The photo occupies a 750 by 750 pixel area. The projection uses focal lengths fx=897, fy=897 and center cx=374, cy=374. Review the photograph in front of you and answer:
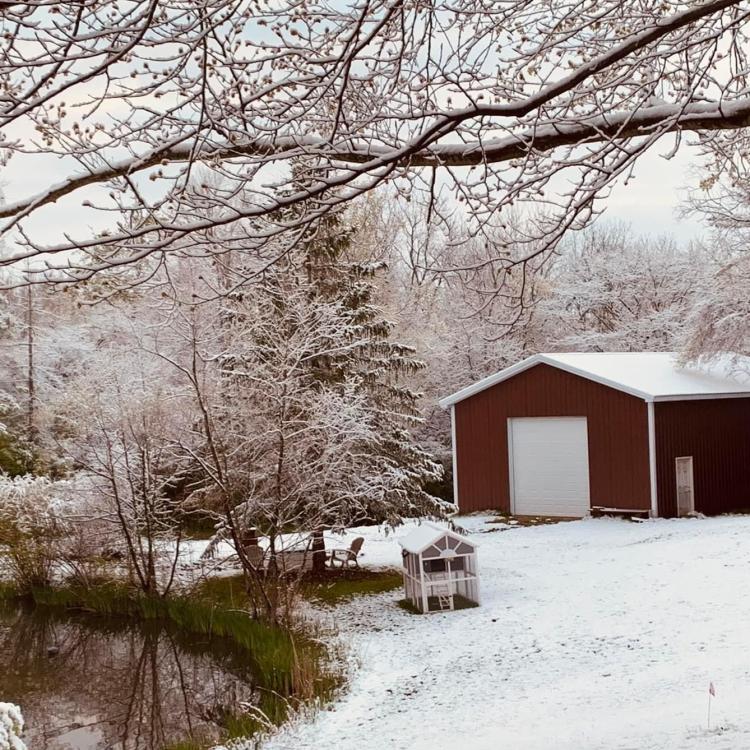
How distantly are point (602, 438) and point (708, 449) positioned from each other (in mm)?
2212

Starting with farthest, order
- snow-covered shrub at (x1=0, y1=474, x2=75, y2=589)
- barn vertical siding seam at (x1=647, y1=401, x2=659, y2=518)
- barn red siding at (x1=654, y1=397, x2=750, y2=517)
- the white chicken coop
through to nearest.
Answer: barn red siding at (x1=654, y1=397, x2=750, y2=517) < barn vertical siding seam at (x1=647, y1=401, x2=659, y2=518) < snow-covered shrub at (x1=0, y1=474, x2=75, y2=589) < the white chicken coop

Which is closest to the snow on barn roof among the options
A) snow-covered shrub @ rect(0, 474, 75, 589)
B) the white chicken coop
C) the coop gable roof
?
the white chicken coop

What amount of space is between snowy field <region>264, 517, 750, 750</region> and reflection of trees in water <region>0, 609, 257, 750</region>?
4.82 feet

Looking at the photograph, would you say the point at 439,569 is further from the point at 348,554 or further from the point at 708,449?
the point at 708,449

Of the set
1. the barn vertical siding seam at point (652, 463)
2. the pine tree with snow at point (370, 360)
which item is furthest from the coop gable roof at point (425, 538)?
the barn vertical siding seam at point (652, 463)

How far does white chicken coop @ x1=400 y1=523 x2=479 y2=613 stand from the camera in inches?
438

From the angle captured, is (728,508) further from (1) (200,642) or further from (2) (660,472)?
(1) (200,642)

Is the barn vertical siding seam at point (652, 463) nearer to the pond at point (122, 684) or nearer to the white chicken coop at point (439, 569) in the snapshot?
the white chicken coop at point (439, 569)

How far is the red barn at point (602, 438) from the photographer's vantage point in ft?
59.2

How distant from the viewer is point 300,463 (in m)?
12.5

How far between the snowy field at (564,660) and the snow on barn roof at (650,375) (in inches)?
179

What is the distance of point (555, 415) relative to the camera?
1948cm

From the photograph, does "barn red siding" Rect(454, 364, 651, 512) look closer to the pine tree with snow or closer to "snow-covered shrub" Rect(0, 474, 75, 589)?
the pine tree with snow

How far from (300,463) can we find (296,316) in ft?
7.46
